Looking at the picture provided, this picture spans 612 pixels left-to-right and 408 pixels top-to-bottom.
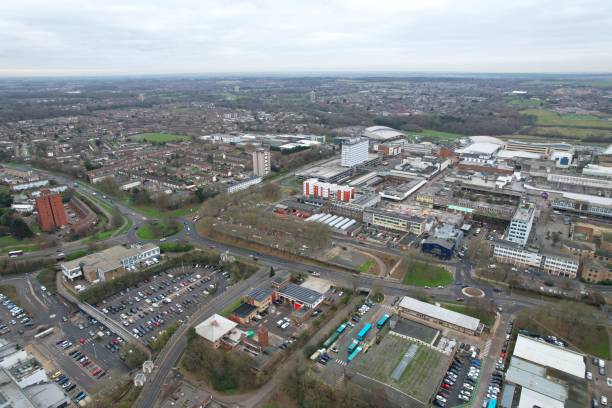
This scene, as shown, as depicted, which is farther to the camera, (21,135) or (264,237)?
(21,135)

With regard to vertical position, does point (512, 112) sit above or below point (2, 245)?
above

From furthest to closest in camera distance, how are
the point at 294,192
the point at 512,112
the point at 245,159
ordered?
1. the point at 512,112
2. the point at 245,159
3. the point at 294,192

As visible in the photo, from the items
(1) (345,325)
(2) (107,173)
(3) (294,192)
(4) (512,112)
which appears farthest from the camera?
(4) (512,112)

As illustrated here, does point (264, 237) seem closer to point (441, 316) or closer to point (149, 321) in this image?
point (149, 321)

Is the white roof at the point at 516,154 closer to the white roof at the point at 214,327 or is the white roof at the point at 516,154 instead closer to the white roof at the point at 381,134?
the white roof at the point at 381,134

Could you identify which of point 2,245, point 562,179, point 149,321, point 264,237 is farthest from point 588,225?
point 2,245

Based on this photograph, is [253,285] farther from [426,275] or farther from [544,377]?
[544,377]

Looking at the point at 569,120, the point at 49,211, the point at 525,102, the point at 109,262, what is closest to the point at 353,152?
the point at 109,262

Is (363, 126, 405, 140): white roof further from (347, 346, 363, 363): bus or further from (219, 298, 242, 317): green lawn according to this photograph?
(347, 346, 363, 363): bus
